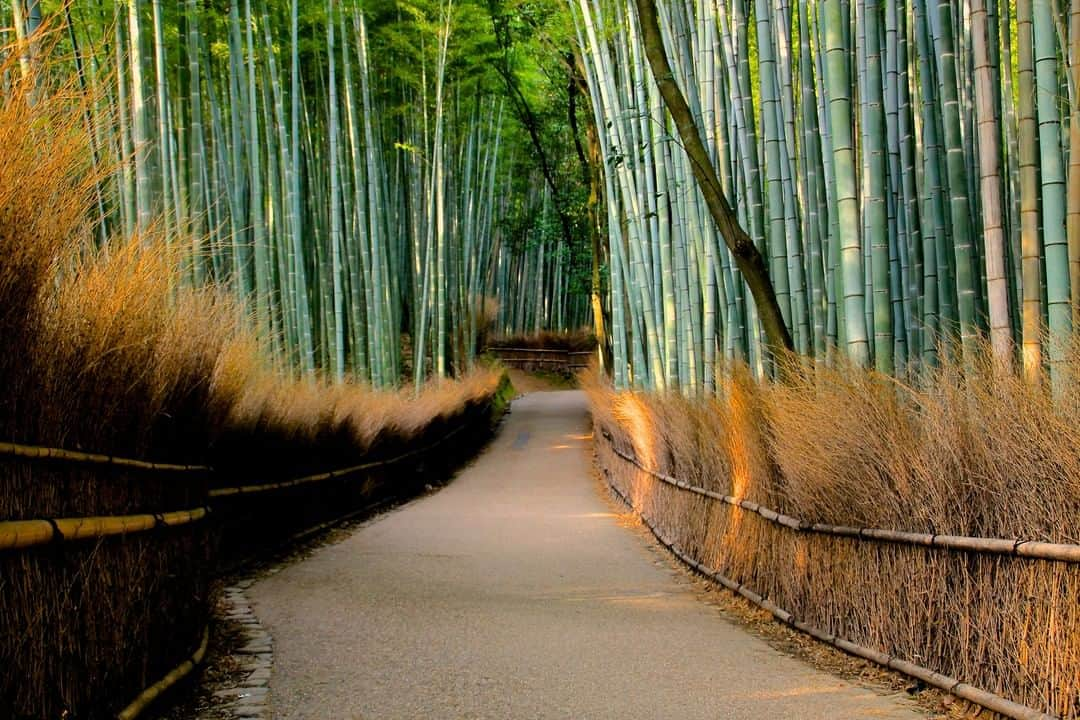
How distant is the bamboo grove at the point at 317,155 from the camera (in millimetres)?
7867

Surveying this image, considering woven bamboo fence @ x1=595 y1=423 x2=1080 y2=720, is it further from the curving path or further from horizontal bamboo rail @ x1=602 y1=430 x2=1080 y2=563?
the curving path

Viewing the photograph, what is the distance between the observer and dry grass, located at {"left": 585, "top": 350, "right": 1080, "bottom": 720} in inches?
105

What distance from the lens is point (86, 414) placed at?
2842 mm

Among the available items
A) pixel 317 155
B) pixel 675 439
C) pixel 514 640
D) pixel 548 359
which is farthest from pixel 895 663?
pixel 548 359

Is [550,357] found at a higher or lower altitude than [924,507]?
higher

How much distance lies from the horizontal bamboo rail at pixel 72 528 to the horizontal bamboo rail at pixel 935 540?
7.20ft

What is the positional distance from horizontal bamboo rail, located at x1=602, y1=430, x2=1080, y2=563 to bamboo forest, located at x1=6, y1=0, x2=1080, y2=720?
0.02 m

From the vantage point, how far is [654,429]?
734cm

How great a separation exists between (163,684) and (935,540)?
2164 millimetres

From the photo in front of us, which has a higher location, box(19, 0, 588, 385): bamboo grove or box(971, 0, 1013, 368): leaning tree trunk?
box(19, 0, 588, 385): bamboo grove

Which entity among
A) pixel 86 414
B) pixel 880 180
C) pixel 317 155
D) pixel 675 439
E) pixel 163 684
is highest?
pixel 317 155

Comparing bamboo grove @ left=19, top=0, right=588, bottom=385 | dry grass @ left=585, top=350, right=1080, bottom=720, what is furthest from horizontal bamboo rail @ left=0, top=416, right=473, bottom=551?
bamboo grove @ left=19, top=0, right=588, bottom=385

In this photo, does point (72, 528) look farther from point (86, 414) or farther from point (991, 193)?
point (991, 193)

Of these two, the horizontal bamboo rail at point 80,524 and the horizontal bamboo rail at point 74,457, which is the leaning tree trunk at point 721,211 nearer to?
the horizontal bamboo rail at point 80,524
